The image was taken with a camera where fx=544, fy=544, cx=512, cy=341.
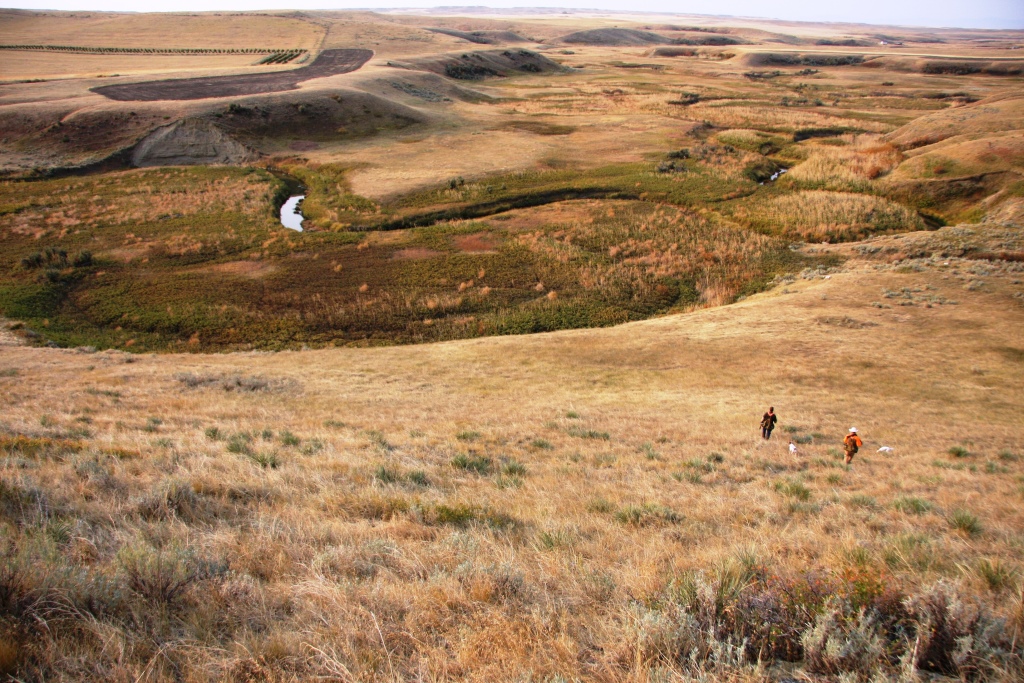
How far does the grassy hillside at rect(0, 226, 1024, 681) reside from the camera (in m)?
4.56

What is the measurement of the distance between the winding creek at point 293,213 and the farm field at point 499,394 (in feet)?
5.86

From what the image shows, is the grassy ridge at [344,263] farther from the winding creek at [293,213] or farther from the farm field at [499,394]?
the winding creek at [293,213]

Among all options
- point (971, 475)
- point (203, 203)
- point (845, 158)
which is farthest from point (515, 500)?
point (845, 158)

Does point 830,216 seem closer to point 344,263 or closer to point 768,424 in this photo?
point 768,424

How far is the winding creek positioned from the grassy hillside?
28.7 m

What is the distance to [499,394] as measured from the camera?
2289 cm

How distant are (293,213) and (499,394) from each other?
39809 millimetres

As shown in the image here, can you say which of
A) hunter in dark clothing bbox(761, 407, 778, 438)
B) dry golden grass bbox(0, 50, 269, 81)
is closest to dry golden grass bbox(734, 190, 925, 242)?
hunter in dark clothing bbox(761, 407, 778, 438)

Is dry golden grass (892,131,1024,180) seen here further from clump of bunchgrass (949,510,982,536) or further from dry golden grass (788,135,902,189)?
clump of bunchgrass (949,510,982,536)

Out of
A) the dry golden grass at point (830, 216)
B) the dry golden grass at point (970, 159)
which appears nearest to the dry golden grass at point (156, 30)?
the dry golden grass at point (830, 216)

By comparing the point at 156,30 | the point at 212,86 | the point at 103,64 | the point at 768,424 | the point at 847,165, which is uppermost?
the point at 156,30

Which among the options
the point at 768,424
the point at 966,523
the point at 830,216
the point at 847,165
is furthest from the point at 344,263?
the point at 847,165

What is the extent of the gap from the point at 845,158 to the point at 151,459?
247 ft

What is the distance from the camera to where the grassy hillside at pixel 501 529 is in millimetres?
4562
